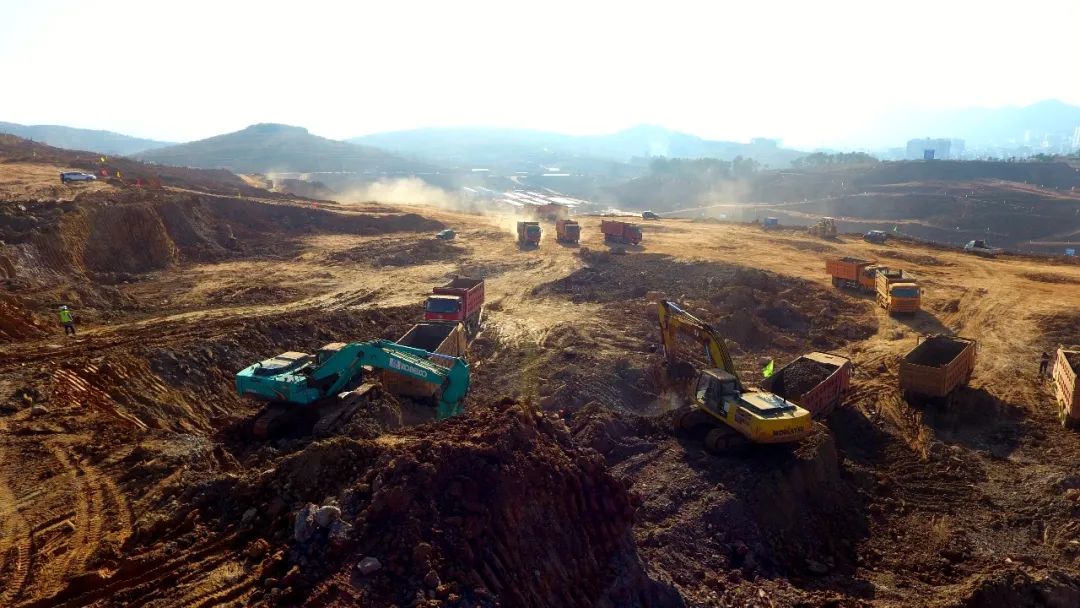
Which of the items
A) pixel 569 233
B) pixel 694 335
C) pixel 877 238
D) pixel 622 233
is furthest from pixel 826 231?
pixel 694 335

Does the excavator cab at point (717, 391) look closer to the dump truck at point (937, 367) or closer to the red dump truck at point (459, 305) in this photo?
the dump truck at point (937, 367)

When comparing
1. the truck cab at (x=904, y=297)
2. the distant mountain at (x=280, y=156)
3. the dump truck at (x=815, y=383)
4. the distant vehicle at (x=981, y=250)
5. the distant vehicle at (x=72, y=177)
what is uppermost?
the distant mountain at (x=280, y=156)

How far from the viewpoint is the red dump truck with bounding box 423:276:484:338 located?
21.3 metres

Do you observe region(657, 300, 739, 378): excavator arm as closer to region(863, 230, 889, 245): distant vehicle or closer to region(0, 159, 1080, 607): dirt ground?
region(0, 159, 1080, 607): dirt ground

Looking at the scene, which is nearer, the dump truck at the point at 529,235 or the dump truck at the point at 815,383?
the dump truck at the point at 815,383

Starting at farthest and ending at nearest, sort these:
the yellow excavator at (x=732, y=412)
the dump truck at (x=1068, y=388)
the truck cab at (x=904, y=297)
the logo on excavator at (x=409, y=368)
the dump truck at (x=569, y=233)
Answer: the dump truck at (x=569, y=233) → the truck cab at (x=904, y=297) → the dump truck at (x=1068, y=388) → the logo on excavator at (x=409, y=368) → the yellow excavator at (x=732, y=412)

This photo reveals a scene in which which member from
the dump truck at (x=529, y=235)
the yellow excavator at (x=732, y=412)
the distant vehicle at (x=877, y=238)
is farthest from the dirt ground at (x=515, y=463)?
the distant vehicle at (x=877, y=238)

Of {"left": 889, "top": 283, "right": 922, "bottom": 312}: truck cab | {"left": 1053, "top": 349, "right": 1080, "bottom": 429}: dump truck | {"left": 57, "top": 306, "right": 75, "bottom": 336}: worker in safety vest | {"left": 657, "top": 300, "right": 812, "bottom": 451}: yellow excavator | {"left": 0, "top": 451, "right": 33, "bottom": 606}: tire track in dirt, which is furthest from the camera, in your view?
{"left": 889, "top": 283, "right": 922, "bottom": 312}: truck cab

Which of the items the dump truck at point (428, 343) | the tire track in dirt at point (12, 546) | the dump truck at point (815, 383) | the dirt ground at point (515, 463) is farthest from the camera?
the dump truck at point (815, 383)

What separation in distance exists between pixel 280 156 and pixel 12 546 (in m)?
142

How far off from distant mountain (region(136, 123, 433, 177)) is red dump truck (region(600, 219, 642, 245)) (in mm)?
88557

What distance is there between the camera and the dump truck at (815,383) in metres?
16.5

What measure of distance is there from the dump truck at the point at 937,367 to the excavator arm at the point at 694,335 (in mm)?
4953

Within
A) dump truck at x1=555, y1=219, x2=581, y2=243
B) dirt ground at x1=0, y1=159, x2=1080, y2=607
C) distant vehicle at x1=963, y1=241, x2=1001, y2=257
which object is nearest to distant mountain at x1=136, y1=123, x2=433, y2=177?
dump truck at x1=555, y1=219, x2=581, y2=243
